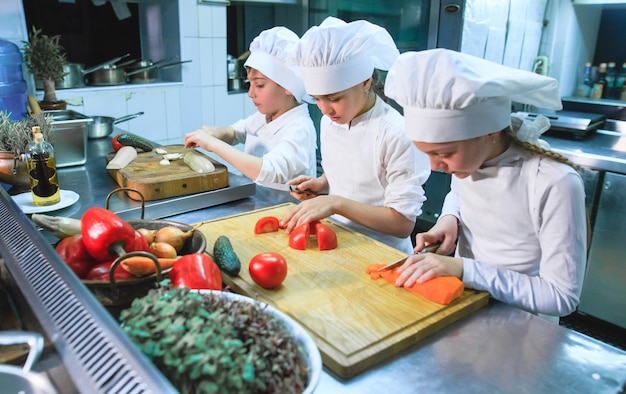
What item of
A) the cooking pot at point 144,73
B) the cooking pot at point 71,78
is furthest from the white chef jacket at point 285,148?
the cooking pot at point 71,78

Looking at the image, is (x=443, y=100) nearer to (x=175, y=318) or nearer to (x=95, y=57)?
(x=175, y=318)

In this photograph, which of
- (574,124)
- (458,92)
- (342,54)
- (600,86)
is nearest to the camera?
(458,92)

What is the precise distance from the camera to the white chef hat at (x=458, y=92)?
84 centimetres

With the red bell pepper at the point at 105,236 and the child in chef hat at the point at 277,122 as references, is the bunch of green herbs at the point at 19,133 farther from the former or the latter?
the red bell pepper at the point at 105,236

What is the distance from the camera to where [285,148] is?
162 cm

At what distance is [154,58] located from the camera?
2.88 meters

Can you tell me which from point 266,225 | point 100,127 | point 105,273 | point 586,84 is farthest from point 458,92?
point 586,84

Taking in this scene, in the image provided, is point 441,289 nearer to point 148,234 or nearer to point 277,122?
point 148,234

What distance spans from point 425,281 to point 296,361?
15.3 inches

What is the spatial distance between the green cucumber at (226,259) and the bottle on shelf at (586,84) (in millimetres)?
2410

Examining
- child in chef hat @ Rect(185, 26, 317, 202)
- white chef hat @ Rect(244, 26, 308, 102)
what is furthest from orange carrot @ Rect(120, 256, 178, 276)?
white chef hat @ Rect(244, 26, 308, 102)

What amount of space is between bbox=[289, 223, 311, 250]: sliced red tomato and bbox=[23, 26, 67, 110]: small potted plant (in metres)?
1.57

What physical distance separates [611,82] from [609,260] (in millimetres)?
1040

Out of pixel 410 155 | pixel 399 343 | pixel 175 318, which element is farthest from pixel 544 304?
pixel 175 318
